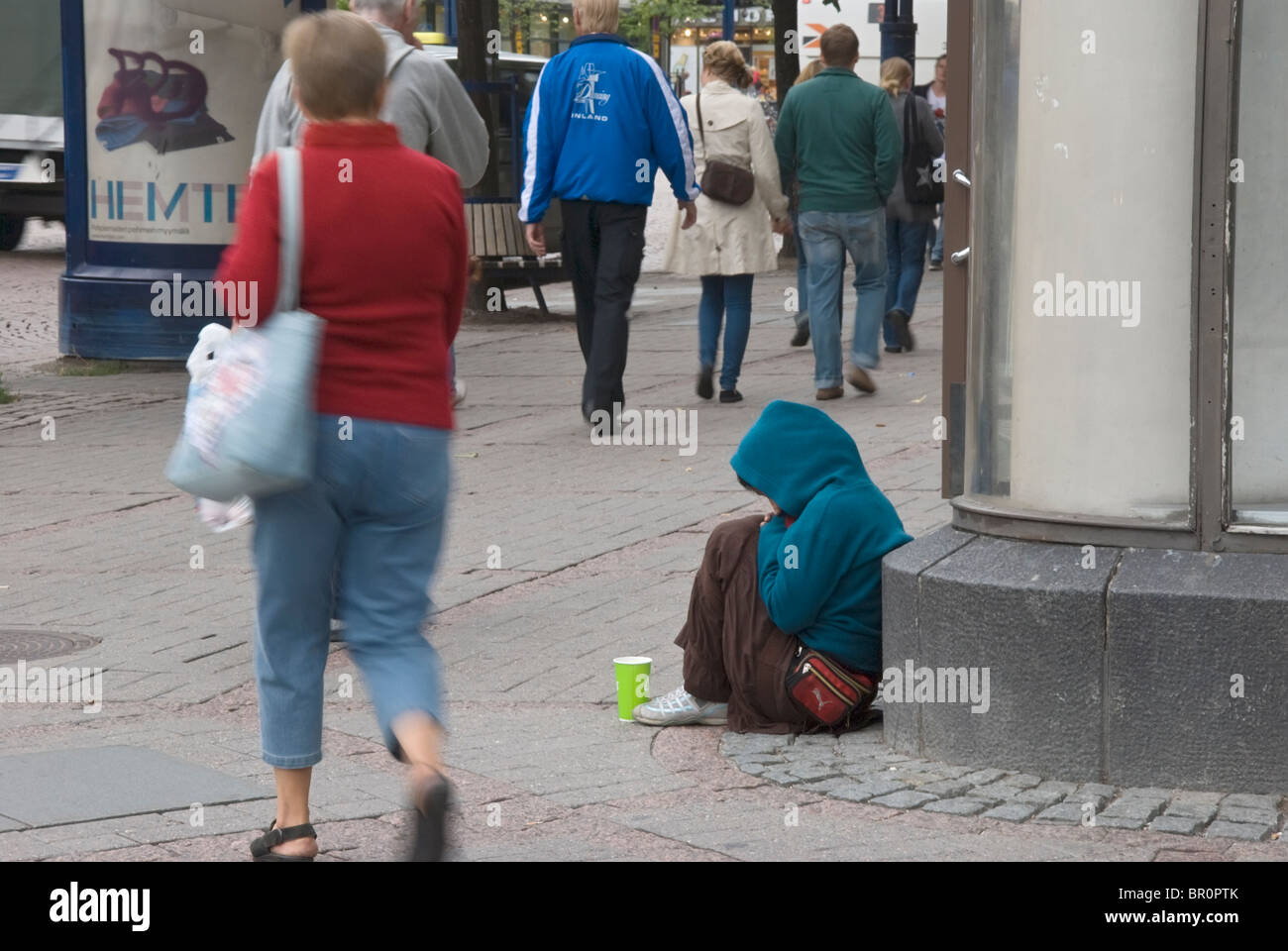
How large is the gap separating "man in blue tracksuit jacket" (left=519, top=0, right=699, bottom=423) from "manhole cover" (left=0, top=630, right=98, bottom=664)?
3.65 m

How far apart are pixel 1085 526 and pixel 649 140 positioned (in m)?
5.19

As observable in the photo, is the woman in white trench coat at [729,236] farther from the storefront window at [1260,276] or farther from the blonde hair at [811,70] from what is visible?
the storefront window at [1260,276]

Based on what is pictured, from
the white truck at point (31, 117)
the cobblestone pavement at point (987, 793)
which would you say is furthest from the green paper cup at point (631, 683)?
the white truck at point (31, 117)

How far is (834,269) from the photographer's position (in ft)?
34.6

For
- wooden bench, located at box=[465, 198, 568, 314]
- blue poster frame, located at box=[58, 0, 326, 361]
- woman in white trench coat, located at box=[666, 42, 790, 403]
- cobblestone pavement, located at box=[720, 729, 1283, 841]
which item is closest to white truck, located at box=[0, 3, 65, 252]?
wooden bench, located at box=[465, 198, 568, 314]

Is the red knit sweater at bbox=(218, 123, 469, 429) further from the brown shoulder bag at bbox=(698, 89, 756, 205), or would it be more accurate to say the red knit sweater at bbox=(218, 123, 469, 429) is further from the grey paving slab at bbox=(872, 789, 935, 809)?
the brown shoulder bag at bbox=(698, 89, 756, 205)

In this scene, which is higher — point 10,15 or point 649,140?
point 10,15

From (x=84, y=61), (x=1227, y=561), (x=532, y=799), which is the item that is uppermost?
(x=84, y=61)

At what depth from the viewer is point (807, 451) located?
4961 mm

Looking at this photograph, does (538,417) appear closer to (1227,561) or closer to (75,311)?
(75,311)

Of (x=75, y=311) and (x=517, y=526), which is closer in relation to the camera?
(x=517, y=526)

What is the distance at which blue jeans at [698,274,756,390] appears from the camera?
1046 cm
